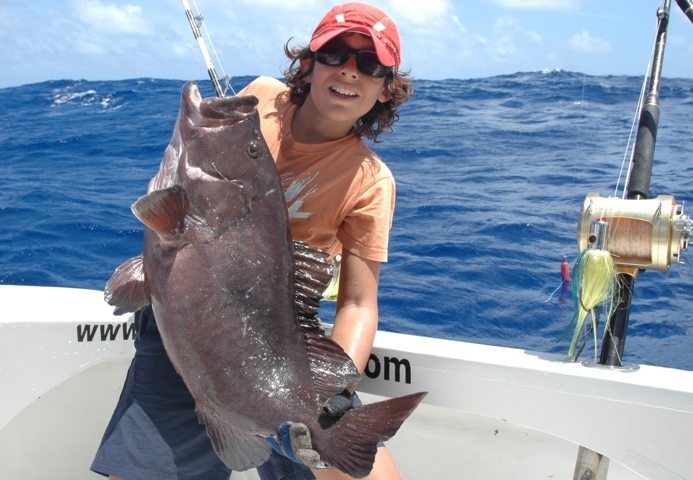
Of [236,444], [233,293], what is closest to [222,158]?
[233,293]

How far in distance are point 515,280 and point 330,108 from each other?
425cm

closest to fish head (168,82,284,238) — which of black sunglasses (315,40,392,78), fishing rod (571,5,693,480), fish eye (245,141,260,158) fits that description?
fish eye (245,141,260,158)

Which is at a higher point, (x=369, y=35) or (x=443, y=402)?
(x=369, y=35)

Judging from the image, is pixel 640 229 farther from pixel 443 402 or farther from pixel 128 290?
pixel 128 290

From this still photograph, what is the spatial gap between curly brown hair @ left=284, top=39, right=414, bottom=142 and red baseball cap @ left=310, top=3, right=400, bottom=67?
0.47 feet

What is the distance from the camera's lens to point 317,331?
2.18 meters

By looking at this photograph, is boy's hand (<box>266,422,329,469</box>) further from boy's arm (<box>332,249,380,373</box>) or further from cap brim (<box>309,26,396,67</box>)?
cap brim (<box>309,26,396,67</box>)

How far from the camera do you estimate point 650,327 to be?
17.1ft

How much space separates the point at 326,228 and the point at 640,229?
1085mm

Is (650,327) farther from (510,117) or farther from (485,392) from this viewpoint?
(510,117)

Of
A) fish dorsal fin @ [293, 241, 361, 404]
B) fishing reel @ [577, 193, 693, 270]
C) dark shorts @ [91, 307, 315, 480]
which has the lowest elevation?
dark shorts @ [91, 307, 315, 480]

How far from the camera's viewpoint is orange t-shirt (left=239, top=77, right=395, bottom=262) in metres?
2.40

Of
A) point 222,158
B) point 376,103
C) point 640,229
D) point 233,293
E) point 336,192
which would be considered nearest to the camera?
point 233,293

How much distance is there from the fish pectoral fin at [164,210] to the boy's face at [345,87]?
67 cm
